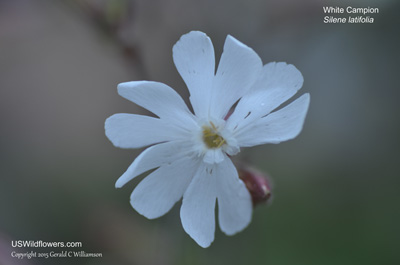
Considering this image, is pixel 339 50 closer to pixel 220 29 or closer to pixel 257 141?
pixel 220 29

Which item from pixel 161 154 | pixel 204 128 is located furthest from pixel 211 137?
pixel 161 154

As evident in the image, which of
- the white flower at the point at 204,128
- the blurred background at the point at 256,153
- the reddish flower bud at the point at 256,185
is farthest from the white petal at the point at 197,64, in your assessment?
the blurred background at the point at 256,153

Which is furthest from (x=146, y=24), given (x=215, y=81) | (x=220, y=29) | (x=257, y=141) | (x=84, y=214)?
(x=257, y=141)

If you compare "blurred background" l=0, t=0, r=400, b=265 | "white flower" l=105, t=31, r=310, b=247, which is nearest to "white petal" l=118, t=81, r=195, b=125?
"white flower" l=105, t=31, r=310, b=247

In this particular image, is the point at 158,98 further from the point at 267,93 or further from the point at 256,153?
the point at 256,153

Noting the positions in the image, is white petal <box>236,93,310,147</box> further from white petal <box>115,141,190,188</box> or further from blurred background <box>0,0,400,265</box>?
blurred background <box>0,0,400,265</box>
